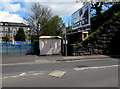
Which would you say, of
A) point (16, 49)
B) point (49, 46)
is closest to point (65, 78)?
point (49, 46)

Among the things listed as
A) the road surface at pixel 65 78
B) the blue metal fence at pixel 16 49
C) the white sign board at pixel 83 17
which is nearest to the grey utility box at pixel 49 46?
the blue metal fence at pixel 16 49

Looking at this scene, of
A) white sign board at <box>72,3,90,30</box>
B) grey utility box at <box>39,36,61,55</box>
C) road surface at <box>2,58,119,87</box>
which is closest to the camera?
road surface at <box>2,58,119,87</box>

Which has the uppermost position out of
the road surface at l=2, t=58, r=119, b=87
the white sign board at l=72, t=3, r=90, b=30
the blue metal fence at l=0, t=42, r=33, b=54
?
the white sign board at l=72, t=3, r=90, b=30

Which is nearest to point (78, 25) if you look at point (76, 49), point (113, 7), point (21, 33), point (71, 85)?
point (113, 7)

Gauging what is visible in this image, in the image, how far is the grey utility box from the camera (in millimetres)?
17531

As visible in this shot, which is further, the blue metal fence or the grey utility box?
the blue metal fence

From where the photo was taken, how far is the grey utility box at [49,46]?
1753cm

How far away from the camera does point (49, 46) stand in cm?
1764

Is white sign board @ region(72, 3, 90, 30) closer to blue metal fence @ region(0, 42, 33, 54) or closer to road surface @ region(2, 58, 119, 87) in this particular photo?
blue metal fence @ region(0, 42, 33, 54)

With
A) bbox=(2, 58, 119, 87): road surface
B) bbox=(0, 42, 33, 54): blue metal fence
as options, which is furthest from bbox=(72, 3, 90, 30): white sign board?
bbox=(2, 58, 119, 87): road surface

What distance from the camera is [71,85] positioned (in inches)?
211

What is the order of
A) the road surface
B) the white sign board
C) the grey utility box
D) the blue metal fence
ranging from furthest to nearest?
the white sign board → the blue metal fence → the grey utility box → the road surface

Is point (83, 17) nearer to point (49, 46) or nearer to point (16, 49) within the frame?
point (49, 46)

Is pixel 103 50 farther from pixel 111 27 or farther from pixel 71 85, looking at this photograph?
pixel 71 85
